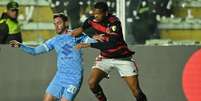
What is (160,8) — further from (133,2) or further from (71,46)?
(71,46)

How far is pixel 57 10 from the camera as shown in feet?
40.2

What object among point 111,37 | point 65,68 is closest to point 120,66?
point 111,37

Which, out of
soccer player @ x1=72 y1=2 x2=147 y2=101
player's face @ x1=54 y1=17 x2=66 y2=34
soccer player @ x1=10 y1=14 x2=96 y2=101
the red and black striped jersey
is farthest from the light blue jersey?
the red and black striped jersey

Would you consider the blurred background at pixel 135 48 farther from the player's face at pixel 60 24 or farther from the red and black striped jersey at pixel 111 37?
the player's face at pixel 60 24

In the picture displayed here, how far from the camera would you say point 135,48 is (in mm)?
12023

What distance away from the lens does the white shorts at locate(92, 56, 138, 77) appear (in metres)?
10.4

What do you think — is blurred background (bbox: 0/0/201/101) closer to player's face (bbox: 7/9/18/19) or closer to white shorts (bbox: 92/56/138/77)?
player's face (bbox: 7/9/18/19)

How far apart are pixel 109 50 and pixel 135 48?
64.8 inches

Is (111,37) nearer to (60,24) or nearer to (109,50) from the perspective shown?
(109,50)

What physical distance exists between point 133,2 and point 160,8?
51 cm

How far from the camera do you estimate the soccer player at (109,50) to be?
33.6ft

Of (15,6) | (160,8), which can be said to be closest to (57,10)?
(15,6)

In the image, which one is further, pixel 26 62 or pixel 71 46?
pixel 26 62

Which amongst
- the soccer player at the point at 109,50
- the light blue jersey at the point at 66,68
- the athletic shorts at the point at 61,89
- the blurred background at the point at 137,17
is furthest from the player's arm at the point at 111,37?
the blurred background at the point at 137,17
